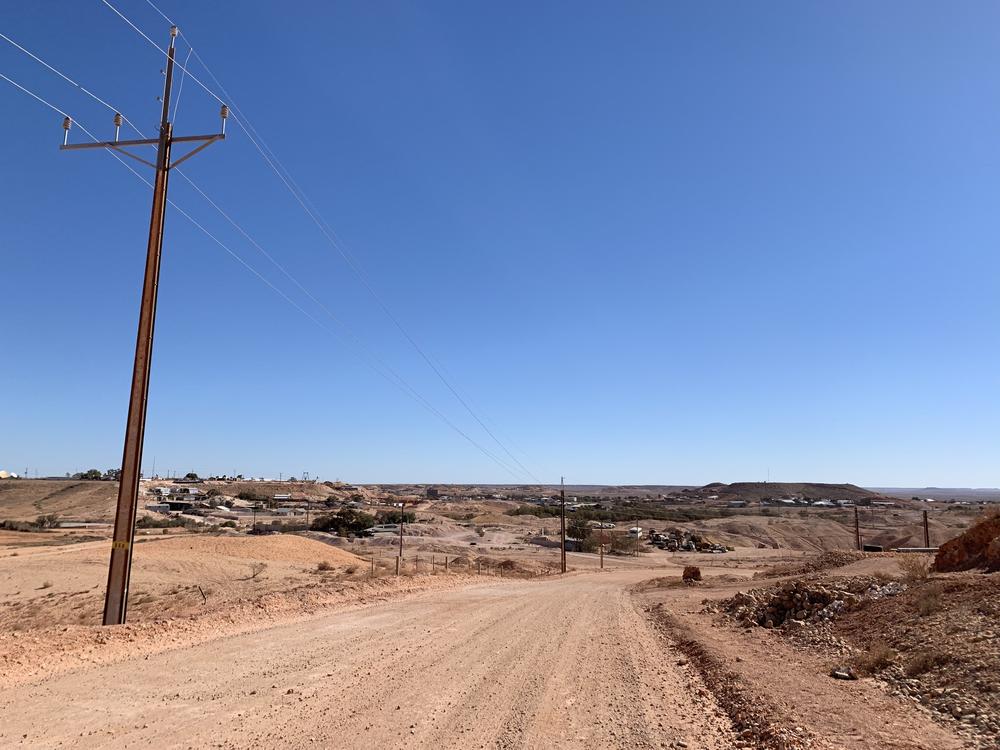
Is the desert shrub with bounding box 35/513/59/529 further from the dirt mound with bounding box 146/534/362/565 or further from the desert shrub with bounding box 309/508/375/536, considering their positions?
the dirt mound with bounding box 146/534/362/565

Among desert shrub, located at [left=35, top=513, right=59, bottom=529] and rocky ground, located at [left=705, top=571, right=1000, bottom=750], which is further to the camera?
desert shrub, located at [left=35, top=513, right=59, bottom=529]

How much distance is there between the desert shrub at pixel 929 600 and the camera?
14.1 meters

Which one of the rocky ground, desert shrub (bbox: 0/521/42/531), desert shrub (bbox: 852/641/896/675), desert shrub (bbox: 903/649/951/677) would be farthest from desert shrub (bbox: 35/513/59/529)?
desert shrub (bbox: 903/649/951/677)

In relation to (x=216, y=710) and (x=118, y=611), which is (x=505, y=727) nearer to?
(x=216, y=710)

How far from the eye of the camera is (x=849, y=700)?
10867mm

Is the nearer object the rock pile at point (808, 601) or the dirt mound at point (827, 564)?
the rock pile at point (808, 601)

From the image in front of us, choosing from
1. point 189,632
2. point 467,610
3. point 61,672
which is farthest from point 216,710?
point 467,610

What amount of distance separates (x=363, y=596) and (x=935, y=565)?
70.8 ft

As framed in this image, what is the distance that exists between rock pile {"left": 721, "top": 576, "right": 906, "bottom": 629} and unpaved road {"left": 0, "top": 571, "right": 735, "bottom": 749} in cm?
416

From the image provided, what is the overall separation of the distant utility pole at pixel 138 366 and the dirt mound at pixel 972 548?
25115 mm

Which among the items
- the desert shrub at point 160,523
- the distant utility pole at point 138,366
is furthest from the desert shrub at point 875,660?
the desert shrub at point 160,523

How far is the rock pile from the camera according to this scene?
697 inches

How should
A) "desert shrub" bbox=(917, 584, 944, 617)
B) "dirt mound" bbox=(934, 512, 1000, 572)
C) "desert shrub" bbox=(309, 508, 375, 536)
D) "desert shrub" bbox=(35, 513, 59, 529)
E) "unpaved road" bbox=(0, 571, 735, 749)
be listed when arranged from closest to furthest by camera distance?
"unpaved road" bbox=(0, 571, 735, 749) → "desert shrub" bbox=(917, 584, 944, 617) → "dirt mound" bbox=(934, 512, 1000, 572) → "desert shrub" bbox=(35, 513, 59, 529) → "desert shrub" bbox=(309, 508, 375, 536)

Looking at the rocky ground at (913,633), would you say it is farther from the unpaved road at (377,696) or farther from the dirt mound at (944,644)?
the unpaved road at (377,696)
